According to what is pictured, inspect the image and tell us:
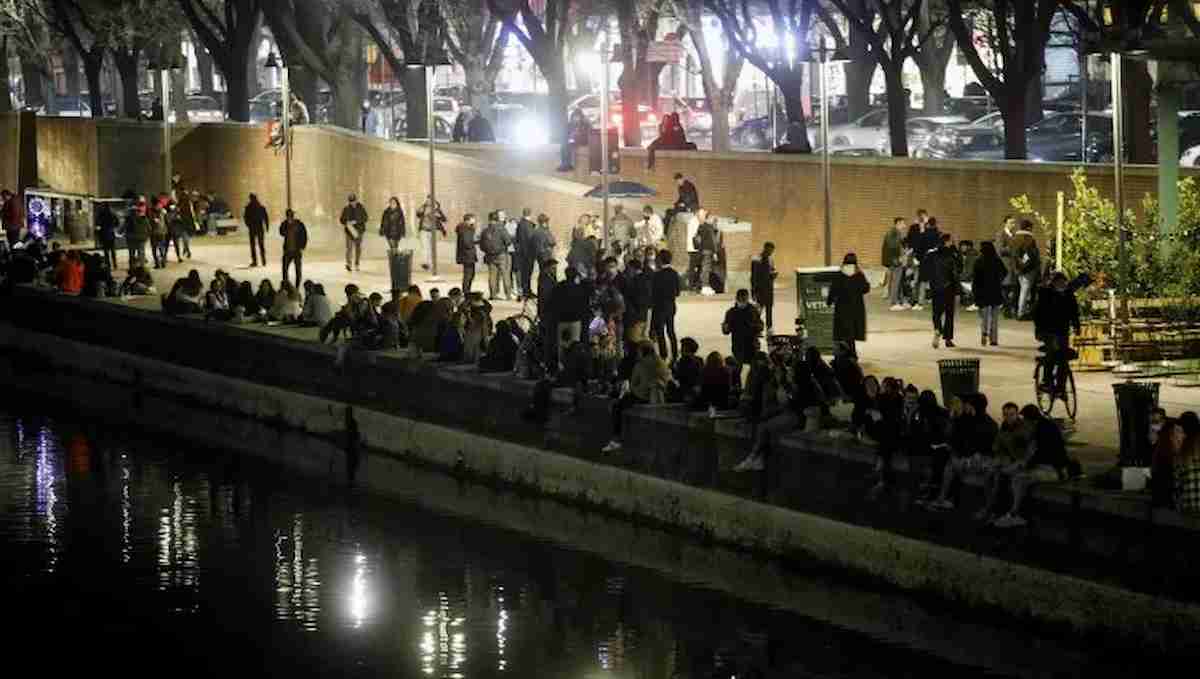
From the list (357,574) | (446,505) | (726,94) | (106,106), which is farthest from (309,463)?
(106,106)

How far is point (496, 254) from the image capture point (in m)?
41.8

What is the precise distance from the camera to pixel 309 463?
3456 cm

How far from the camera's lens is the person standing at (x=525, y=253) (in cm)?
4116

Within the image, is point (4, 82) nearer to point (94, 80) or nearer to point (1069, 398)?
point (94, 80)

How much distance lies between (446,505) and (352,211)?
57.7ft

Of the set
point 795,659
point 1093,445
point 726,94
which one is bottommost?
point 795,659

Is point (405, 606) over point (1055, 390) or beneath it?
beneath

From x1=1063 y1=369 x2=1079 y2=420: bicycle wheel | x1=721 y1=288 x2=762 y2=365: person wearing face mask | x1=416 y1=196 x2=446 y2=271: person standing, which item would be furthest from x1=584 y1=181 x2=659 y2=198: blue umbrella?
x1=1063 y1=369 x2=1079 y2=420: bicycle wheel

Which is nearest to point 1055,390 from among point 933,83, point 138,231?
point 138,231

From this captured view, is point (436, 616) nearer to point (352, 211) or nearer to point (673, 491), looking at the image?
point (673, 491)

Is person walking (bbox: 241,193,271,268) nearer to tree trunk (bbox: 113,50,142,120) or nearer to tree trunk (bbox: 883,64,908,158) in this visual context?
tree trunk (bbox: 883,64,908,158)

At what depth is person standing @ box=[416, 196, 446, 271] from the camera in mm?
45594

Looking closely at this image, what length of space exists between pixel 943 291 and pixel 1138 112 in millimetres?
12248

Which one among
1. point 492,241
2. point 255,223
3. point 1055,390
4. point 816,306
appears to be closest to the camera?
point 1055,390
